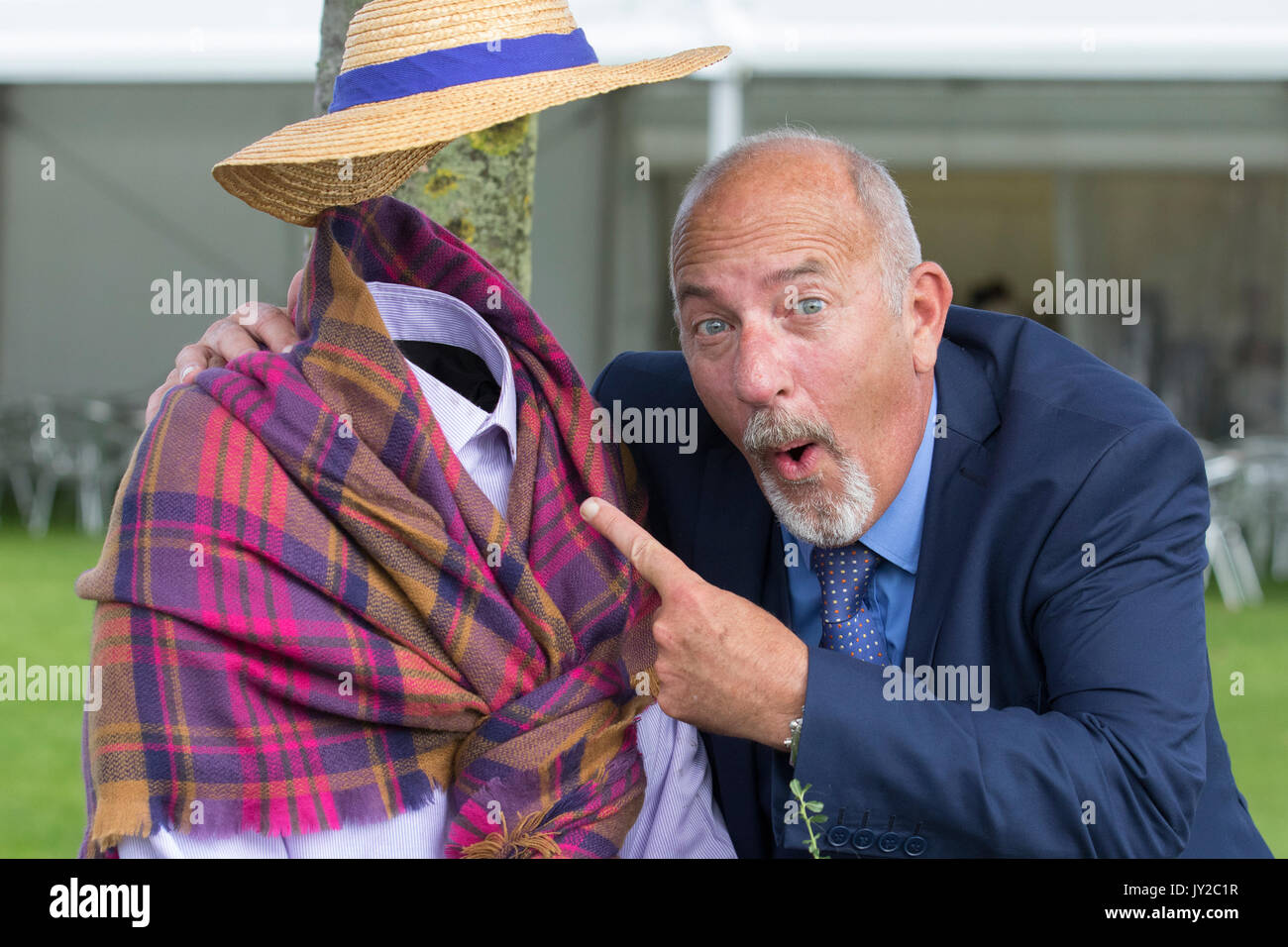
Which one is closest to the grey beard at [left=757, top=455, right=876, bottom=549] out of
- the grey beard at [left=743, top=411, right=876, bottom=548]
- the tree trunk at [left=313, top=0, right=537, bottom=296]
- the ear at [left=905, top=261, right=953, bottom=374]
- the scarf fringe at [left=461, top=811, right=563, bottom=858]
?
the grey beard at [left=743, top=411, right=876, bottom=548]

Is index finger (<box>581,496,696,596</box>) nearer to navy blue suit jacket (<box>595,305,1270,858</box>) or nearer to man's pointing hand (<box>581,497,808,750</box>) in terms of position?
man's pointing hand (<box>581,497,808,750</box>)

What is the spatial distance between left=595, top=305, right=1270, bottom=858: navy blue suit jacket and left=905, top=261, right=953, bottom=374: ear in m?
0.11

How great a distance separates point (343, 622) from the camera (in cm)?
185

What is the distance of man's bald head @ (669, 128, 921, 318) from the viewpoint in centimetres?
207

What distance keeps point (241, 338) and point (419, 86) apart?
1.77 feet

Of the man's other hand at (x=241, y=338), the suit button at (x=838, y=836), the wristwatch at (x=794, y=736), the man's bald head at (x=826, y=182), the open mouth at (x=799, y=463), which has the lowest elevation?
the suit button at (x=838, y=836)

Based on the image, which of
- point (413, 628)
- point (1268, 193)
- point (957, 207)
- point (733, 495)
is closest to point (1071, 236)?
point (957, 207)

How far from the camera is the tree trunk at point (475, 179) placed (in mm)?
2674

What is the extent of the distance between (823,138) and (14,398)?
10.6 meters

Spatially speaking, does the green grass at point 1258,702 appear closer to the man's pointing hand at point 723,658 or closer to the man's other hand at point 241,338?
the man's pointing hand at point 723,658

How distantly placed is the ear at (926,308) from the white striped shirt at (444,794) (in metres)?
0.70

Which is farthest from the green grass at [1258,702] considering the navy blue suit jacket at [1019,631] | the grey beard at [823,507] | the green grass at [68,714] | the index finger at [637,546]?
the index finger at [637,546]

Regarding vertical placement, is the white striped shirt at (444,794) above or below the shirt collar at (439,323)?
below

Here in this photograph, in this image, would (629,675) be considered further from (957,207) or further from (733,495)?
(957,207)
